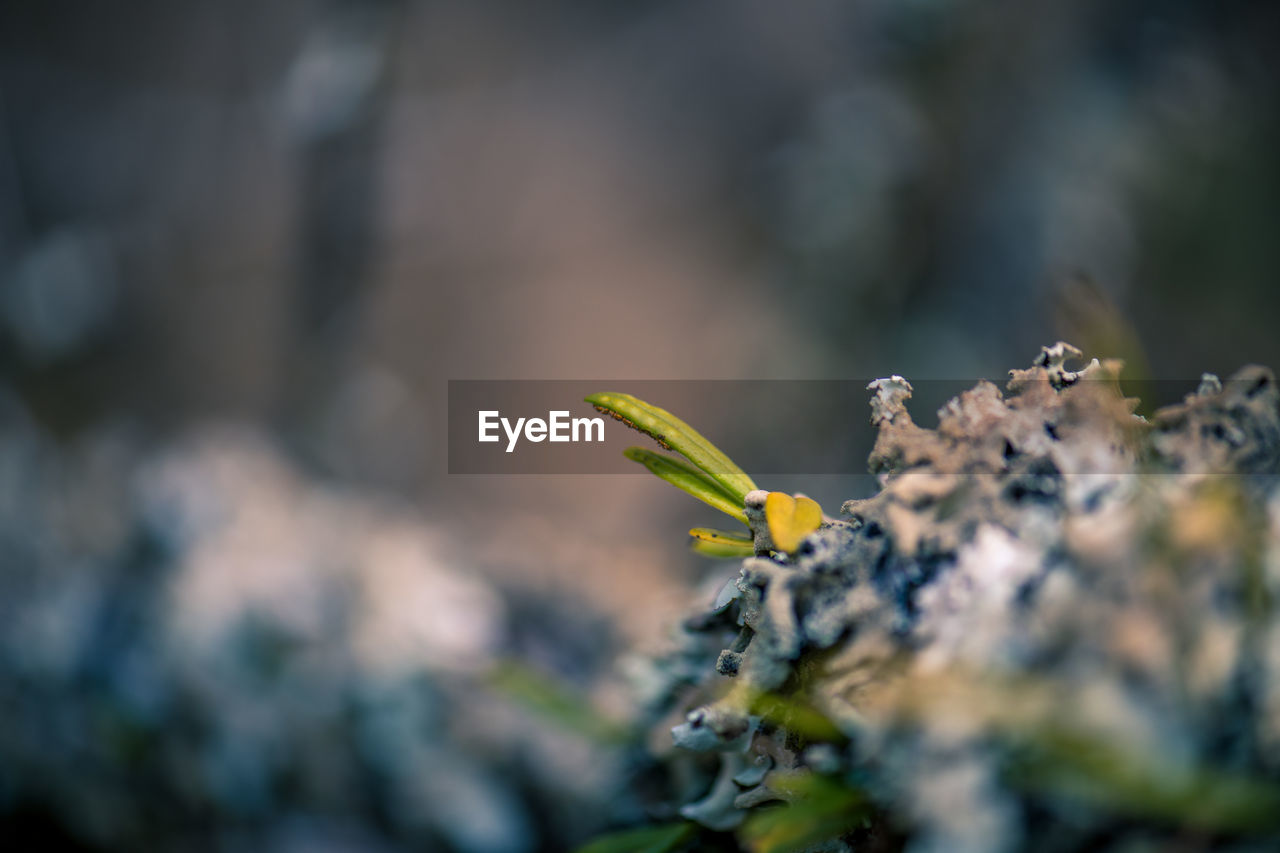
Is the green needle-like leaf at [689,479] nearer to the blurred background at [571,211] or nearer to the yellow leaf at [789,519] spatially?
the yellow leaf at [789,519]

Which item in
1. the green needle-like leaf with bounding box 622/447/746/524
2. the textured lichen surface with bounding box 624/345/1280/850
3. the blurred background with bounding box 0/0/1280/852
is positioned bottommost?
the textured lichen surface with bounding box 624/345/1280/850

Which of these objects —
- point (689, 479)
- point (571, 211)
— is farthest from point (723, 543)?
point (571, 211)

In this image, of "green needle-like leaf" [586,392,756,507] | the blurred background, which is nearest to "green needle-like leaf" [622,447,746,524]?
"green needle-like leaf" [586,392,756,507]

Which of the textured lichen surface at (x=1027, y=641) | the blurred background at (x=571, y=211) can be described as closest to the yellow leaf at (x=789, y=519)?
the textured lichen surface at (x=1027, y=641)

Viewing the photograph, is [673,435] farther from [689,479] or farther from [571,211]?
[571,211]

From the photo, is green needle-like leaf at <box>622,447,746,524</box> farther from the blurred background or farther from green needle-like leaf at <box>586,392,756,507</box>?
the blurred background

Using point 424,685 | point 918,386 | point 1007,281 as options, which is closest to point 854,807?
point 424,685

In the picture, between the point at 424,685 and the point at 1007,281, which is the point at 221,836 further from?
the point at 1007,281
